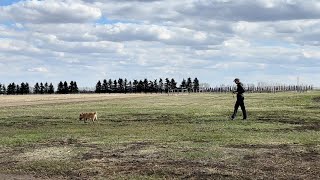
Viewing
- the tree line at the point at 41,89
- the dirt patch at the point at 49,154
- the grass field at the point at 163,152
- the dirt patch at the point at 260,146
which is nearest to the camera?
the grass field at the point at 163,152

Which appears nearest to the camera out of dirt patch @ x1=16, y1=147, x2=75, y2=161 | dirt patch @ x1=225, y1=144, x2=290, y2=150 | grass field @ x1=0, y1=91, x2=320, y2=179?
grass field @ x1=0, y1=91, x2=320, y2=179

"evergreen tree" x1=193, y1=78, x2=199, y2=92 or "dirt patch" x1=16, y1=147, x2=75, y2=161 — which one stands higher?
"evergreen tree" x1=193, y1=78, x2=199, y2=92

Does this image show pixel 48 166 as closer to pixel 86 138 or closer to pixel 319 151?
pixel 86 138

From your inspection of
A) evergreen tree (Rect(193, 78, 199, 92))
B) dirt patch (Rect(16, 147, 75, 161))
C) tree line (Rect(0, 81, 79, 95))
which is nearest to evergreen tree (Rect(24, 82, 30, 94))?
tree line (Rect(0, 81, 79, 95))

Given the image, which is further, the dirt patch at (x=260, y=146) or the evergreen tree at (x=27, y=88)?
the evergreen tree at (x=27, y=88)

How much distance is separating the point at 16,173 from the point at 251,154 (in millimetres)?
6537

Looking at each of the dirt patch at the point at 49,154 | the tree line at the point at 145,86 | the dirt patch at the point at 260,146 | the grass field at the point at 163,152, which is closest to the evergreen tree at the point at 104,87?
the tree line at the point at 145,86

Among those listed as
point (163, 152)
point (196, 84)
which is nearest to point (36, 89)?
point (196, 84)

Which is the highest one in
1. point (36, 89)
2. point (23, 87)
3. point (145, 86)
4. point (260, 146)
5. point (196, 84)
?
point (196, 84)

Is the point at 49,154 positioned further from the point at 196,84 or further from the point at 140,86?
the point at 196,84

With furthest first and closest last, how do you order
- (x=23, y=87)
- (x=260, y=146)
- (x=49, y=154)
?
(x=23, y=87)
(x=260, y=146)
(x=49, y=154)

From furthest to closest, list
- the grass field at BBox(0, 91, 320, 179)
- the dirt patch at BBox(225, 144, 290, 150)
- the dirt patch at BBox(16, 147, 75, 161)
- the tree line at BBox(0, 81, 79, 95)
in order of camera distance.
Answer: the tree line at BBox(0, 81, 79, 95), the dirt patch at BBox(225, 144, 290, 150), the dirt patch at BBox(16, 147, 75, 161), the grass field at BBox(0, 91, 320, 179)

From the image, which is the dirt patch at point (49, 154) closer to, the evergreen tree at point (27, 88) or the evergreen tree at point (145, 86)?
the evergreen tree at point (27, 88)

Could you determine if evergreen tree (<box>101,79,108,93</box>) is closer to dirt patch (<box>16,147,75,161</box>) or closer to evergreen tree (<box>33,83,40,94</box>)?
evergreen tree (<box>33,83,40,94</box>)
